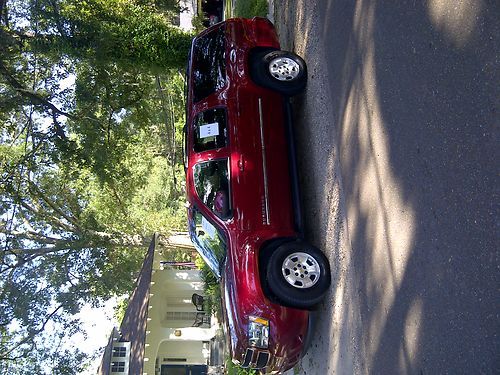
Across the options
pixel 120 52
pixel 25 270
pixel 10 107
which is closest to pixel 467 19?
pixel 120 52

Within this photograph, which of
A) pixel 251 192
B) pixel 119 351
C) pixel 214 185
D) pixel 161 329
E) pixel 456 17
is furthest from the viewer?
pixel 161 329

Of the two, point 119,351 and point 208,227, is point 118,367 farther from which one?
point 208,227

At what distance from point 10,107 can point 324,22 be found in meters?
10.3

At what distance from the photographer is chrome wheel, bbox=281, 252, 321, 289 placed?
19.7 feet

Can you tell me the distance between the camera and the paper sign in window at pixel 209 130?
23.3 ft

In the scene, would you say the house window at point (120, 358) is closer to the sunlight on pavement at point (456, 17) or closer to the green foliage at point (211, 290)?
the green foliage at point (211, 290)

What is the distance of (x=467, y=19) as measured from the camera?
3.71 meters

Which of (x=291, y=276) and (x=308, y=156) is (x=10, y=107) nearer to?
(x=308, y=156)

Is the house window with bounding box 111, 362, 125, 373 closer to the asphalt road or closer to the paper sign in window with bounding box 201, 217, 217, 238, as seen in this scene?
the paper sign in window with bounding box 201, 217, 217, 238

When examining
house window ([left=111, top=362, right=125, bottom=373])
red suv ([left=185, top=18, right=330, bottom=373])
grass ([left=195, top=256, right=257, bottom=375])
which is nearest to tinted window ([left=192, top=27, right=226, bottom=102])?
red suv ([left=185, top=18, right=330, bottom=373])

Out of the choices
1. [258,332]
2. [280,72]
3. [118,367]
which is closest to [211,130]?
[280,72]

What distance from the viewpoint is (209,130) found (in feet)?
23.6

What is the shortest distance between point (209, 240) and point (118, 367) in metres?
11.2

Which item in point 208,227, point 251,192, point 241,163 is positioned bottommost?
point 208,227
